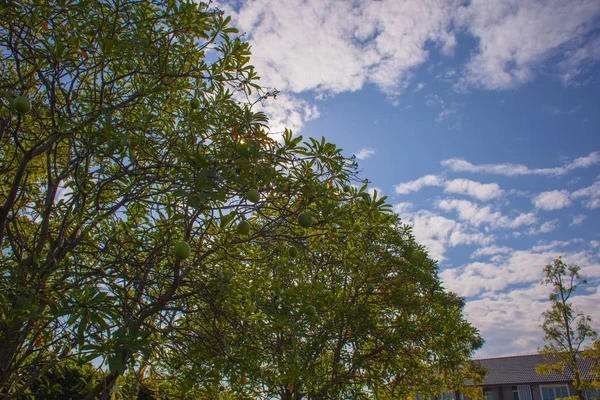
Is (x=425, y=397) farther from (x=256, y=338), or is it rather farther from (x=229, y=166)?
(x=229, y=166)

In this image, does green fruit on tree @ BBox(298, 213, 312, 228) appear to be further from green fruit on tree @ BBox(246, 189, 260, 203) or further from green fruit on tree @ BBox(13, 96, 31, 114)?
green fruit on tree @ BBox(13, 96, 31, 114)

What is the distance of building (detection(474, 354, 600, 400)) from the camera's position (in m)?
28.9

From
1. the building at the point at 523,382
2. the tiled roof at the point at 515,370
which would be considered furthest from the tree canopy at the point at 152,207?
the tiled roof at the point at 515,370

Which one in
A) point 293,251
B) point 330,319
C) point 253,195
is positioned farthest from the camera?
point 330,319

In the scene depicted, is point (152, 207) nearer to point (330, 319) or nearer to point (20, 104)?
point (20, 104)

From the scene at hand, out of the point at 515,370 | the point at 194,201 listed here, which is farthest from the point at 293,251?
the point at 515,370

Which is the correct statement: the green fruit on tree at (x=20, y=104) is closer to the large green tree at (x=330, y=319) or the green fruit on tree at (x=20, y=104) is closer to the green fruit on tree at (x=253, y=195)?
the green fruit on tree at (x=253, y=195)

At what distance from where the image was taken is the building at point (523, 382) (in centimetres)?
2888

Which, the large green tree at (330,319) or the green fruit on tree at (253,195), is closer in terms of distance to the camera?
the green fruit on tree at (253,195)

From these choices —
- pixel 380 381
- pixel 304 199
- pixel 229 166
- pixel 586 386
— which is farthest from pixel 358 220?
pixel 586 386

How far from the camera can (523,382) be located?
31.3 metres

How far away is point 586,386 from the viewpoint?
15.3 metres

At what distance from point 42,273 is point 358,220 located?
2.81 m

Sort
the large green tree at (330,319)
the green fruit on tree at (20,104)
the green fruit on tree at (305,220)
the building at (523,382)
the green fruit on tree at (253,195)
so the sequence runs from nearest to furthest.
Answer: the green fruit on tree at (20,104)
the green fruit on tree at (253,195)
the green fruit on tree at (305,220)
the large green tree at (330,319)
the building at (523,382)
